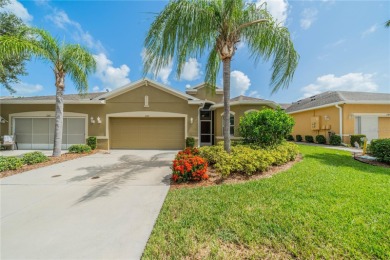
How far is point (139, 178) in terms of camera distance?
20.4 ft

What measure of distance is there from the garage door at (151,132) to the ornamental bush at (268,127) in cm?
646

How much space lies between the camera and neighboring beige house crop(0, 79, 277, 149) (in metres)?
13.2

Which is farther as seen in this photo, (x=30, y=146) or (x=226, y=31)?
(x=30, y=146)

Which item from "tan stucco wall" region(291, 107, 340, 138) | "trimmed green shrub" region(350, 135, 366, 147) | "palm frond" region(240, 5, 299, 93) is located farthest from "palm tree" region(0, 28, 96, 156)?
"trimmed green shrub" region(350, 135, 366, 147)

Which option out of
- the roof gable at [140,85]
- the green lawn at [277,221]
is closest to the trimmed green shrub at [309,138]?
the roof gable at [140,85]

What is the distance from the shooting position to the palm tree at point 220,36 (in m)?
5.48

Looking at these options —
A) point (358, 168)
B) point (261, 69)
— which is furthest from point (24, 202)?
point (358, 168)

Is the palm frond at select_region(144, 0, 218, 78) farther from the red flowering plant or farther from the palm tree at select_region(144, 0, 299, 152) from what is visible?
the red flowering plant

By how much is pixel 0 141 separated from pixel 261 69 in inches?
744

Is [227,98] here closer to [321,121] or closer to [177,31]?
[177,31]

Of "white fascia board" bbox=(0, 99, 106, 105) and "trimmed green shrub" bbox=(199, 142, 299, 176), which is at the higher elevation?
"white fascia board" bbox=(0, 99, 106, 105)

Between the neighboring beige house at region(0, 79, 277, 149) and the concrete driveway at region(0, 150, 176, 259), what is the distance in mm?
6914

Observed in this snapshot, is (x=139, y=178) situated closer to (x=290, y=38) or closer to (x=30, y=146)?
(x=290, y=38)

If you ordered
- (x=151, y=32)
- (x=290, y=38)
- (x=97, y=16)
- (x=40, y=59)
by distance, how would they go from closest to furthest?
(x=151, y=32) → (x=290, y=38) → (x=40, y=59) → (x=97, y=16)
